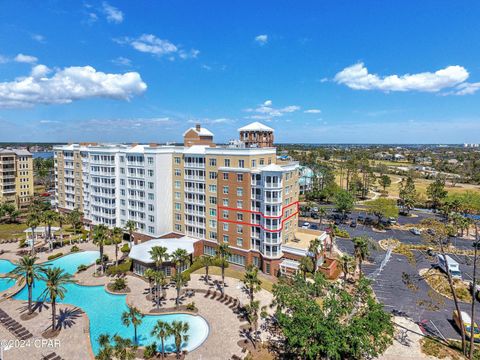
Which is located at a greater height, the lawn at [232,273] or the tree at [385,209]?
the tree at [385,209]

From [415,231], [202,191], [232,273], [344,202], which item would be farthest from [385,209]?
[202,191]

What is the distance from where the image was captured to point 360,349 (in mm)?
30234

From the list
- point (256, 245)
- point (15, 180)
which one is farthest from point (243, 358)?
point (15, 180)

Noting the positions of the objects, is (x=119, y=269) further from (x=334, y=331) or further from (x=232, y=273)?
(x=334, y=331)

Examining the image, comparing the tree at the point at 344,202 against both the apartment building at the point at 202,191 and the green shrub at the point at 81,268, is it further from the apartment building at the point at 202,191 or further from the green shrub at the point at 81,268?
the green shrub at the point at 81,268

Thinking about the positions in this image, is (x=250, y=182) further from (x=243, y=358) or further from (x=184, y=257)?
(x=243, y=358)

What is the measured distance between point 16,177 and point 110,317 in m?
89.8

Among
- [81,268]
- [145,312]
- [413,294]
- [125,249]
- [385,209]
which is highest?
[385,209]

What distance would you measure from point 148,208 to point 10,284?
30.5 metres

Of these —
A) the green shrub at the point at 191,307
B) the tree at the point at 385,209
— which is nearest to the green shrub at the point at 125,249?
the green shrub at the point at 191,307

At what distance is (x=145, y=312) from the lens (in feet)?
152

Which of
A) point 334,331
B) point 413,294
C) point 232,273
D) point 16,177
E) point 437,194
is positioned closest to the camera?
point 334,331

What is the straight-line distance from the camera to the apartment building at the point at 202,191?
199 ft

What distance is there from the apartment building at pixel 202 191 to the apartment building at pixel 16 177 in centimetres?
3021
